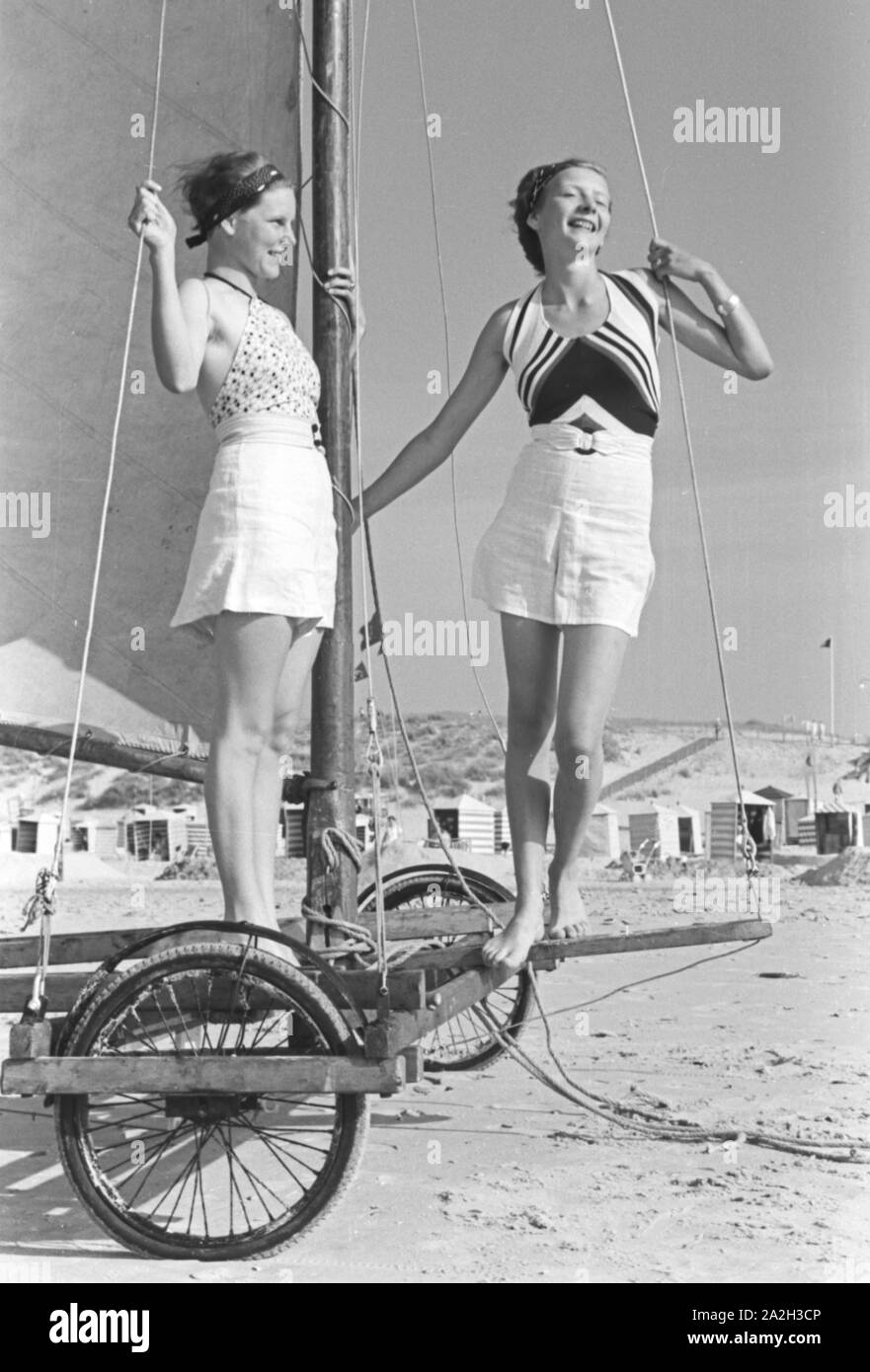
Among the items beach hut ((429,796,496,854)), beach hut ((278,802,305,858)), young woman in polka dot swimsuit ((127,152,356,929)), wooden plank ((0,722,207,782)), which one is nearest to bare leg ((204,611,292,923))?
young woman in polka dot swimsuit ((127,152,356,929))

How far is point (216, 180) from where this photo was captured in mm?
3869

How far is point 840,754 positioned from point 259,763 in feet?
98.5

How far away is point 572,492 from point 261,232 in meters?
0.94

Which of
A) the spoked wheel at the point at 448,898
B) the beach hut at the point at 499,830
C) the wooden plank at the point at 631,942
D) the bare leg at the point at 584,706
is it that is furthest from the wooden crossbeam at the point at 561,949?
the beach hut at the point at 499,830

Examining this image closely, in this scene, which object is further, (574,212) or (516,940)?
(574,212)

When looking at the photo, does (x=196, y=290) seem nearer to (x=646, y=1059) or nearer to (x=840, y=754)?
(x=646, y=1059)

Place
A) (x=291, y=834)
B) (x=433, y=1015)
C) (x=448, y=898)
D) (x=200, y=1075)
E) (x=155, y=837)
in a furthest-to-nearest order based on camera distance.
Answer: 1. (x=155, y=837)
2. (x=291, y=834)
3. (x=448, y=898)
4. (x=433, y=1015)
5. (x=200, y=1075)

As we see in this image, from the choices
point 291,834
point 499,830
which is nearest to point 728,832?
point 499,830

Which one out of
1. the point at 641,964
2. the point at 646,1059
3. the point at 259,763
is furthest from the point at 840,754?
the point at 259,763

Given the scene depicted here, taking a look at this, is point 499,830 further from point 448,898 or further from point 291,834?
point 448,898

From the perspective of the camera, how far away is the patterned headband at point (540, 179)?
3.99 m

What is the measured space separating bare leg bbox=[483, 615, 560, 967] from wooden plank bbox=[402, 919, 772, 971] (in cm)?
6

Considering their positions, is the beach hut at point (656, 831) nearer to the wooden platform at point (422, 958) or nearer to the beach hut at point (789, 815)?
the beach hut at point (789, 815)

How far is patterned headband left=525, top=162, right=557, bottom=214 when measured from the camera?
3.99 metres
